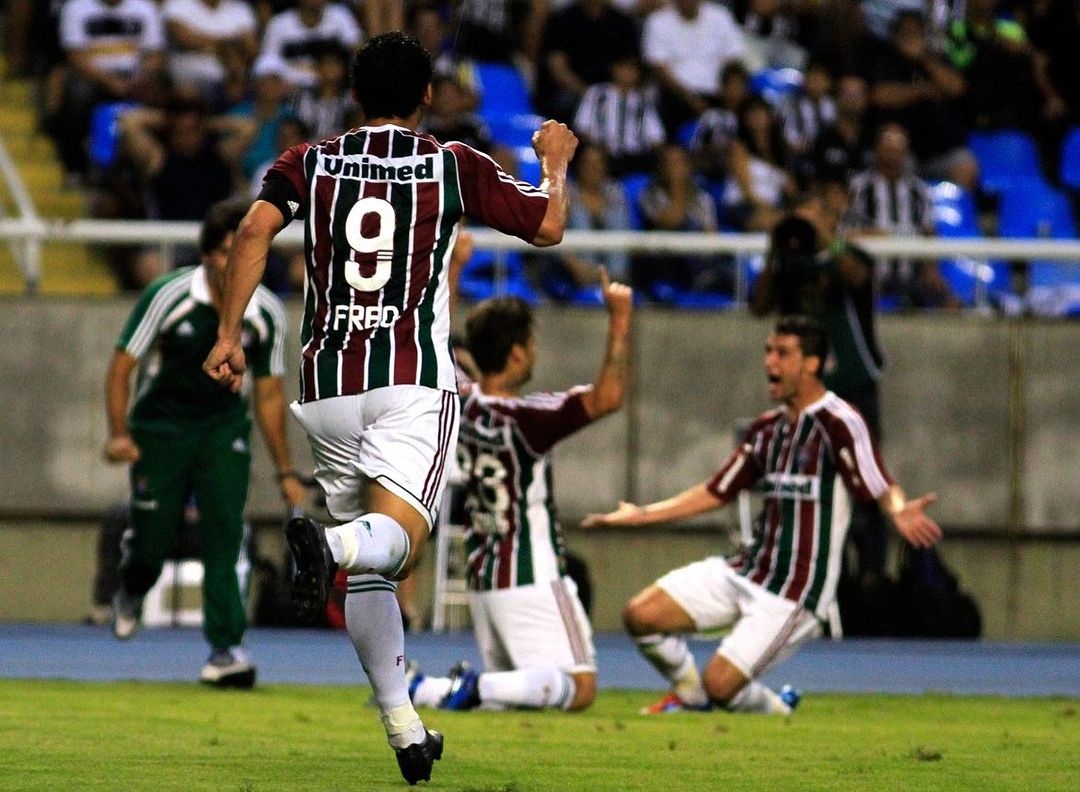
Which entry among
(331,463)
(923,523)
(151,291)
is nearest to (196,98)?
(151,291)

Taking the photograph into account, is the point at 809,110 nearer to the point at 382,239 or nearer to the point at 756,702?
the point at 756,702

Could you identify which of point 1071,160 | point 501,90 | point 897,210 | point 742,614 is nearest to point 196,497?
point 742,614

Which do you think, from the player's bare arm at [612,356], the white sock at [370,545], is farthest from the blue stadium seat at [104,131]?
the white sock at [370,545]

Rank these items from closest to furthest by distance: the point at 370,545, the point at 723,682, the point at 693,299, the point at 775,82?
the point at 370,545
the point at 723,682
the point at 693,299
the point at 775,82

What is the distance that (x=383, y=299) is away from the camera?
6.70m

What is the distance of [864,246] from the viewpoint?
15.2m

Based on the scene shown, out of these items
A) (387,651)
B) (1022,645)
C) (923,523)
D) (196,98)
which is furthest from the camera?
(196,98)

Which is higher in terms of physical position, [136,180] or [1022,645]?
[136,180]

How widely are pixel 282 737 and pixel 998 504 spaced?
884 centimetres

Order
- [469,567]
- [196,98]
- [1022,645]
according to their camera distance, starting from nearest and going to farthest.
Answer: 1. [469,567]
2. [1022,645]
3. [196,98]

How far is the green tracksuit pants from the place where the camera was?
34.0ft

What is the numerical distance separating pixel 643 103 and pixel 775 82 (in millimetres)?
2169

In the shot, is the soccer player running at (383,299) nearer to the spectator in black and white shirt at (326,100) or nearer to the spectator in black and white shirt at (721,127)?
the spectator in black and white shirt at (326,100)

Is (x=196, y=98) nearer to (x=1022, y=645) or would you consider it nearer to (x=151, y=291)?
(x=151, y=291)
